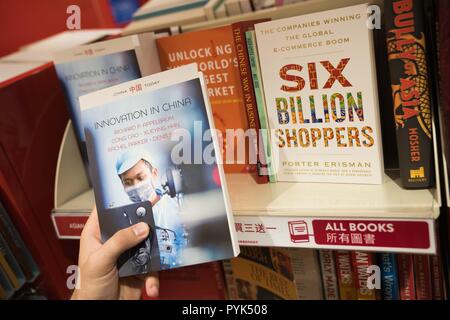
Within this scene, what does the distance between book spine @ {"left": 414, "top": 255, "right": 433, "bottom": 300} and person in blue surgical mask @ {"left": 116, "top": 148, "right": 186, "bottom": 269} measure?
1.87ft

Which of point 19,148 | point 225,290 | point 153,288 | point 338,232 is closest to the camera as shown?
point 338,232

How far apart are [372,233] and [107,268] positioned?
59 cm

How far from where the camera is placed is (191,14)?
127 centimetres

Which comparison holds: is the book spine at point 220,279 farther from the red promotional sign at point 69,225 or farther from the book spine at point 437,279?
the book spine at point 437,279

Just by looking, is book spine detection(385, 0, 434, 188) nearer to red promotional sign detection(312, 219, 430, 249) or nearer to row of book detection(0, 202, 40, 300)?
red promotional sign detection(312, 219, 430, 249)

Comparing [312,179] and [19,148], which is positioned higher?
[19,148]

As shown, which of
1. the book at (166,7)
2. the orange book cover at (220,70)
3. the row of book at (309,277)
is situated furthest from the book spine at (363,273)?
the book at (166,7)

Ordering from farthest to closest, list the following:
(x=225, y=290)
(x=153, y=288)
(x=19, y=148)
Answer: (x=225, y=290) → (x=19, y=148) → (x=153, y=288)

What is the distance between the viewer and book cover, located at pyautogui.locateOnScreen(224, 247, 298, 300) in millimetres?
1241

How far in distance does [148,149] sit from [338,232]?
1.47 feet

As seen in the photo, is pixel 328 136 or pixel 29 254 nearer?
pixel 328 136

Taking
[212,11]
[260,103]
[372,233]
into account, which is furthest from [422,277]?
[212,11]
